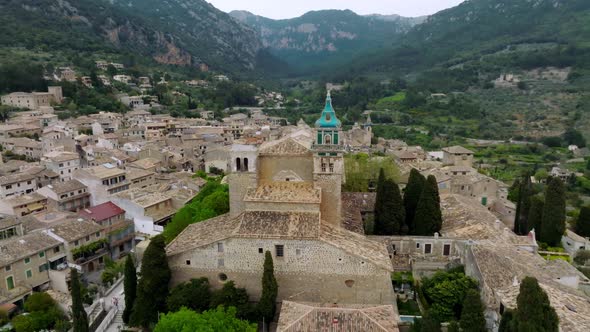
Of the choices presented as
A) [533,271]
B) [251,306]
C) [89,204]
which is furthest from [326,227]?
[89,204]

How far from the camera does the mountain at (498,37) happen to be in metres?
125

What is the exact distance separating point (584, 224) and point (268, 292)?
29.1m

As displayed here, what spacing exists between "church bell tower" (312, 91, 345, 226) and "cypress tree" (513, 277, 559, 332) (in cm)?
1229

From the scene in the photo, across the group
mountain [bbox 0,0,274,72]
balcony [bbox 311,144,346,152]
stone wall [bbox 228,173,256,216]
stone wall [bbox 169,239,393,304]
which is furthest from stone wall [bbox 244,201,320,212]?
mountain [bbox 0,0,274,72]

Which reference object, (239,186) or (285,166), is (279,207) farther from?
(285,166)

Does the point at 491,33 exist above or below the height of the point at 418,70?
above

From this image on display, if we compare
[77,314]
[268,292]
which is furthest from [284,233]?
[77,314]

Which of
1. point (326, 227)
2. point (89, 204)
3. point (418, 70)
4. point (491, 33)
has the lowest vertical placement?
point (89, 204)

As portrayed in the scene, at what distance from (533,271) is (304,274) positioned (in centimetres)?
1192

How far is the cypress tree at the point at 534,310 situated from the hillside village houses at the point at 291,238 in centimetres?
262

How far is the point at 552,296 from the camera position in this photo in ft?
68.3

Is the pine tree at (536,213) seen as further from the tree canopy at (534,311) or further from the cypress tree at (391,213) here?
the tree canopy at (534,311)

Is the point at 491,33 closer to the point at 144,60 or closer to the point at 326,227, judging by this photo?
the point at 144,60

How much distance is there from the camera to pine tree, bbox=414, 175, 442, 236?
31.4 metres
